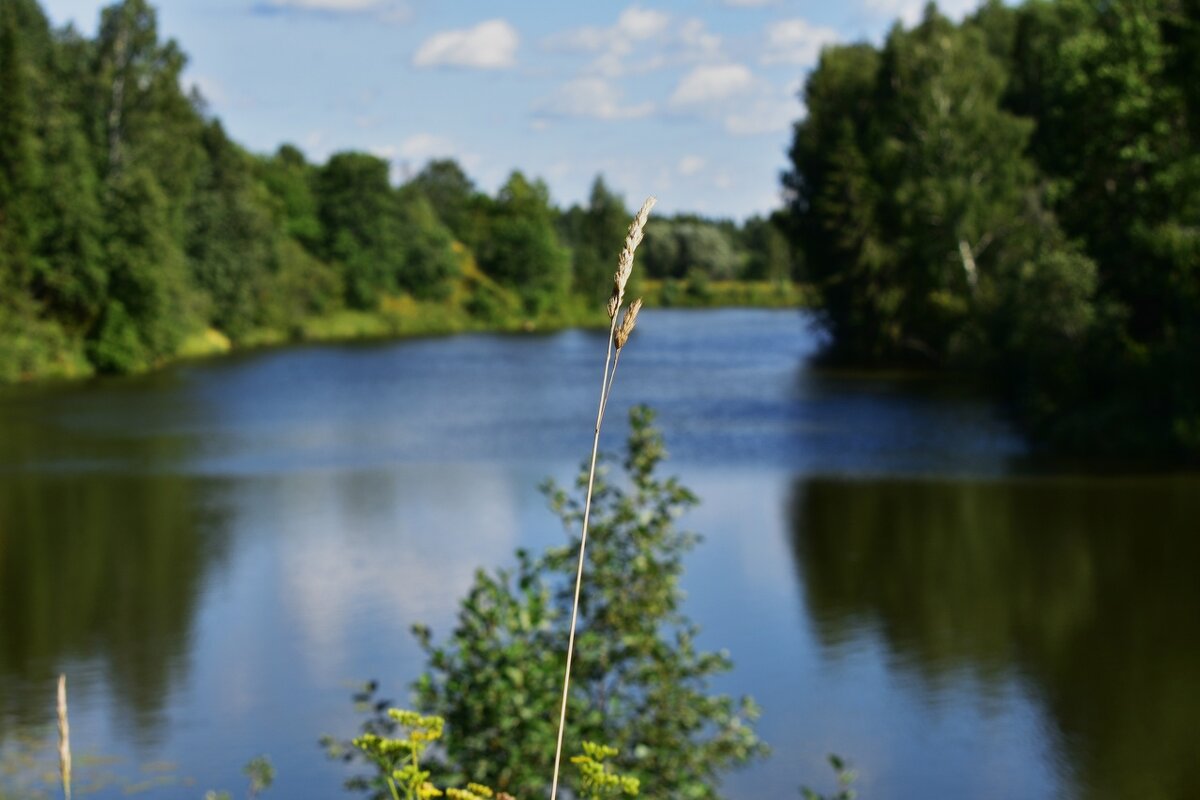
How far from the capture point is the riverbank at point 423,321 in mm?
36844

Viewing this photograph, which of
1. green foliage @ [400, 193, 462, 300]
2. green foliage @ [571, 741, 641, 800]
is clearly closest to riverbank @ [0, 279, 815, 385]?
green foliage @ [400, 193, 462, 300]

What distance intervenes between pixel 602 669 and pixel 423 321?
194ft

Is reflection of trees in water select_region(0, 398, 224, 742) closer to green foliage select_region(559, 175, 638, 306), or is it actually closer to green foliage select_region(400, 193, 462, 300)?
green foliage select_region(400, 193, 462, 300)

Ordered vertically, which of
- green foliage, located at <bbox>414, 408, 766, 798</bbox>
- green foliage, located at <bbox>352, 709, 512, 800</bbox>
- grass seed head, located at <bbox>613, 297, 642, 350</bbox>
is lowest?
green foliage, located at <bbox>414, 408, 766, 798</bbox>

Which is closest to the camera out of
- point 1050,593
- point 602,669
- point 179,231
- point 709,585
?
point 602,669

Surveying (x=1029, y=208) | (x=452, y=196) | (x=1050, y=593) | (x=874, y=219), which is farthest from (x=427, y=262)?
(x=1050, y=593)

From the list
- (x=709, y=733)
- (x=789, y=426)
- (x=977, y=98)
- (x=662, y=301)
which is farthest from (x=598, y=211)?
(x=709, y=733)

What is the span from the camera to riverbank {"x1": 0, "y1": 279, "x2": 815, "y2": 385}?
3684 cm

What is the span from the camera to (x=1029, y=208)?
31844mm

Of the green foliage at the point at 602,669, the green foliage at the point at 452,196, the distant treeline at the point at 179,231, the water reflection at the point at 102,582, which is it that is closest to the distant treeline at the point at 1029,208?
the distant treeline at the point at 179,231

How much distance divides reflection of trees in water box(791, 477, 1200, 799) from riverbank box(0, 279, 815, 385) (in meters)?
24.1

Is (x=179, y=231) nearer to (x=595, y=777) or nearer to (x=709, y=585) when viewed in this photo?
(x=709, y=585)

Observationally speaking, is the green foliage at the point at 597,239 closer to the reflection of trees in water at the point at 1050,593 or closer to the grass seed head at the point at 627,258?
the reflection of trees in water at the point at 1050,593

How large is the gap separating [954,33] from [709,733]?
30285mm
